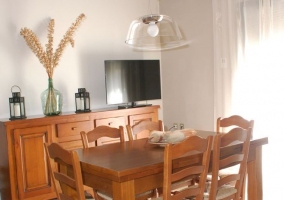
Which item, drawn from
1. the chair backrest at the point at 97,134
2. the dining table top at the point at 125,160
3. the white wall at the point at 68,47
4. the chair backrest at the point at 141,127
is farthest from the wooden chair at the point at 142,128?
the white wall at the point at 68,47

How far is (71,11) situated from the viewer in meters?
4.00

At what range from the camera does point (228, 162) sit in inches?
90.4

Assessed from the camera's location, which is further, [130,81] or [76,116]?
[130,81]

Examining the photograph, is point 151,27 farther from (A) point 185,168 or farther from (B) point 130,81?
(B) point 130,81

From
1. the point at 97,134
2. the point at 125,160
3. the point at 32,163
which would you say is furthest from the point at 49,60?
the point at 125,160

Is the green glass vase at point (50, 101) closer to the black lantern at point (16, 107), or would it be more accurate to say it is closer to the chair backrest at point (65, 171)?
the black lantern at point (16, 107)

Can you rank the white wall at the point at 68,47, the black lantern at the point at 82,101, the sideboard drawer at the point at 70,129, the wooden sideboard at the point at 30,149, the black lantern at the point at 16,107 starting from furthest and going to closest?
the black lantern at the point at 82,101, the white wall at the point at 68,47, the sideboard drawer at the point at 70,129, the black lantern at the point at 16,107, the wooden sideboard at the point at 30,149

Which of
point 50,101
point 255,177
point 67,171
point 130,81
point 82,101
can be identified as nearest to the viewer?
point 67,171

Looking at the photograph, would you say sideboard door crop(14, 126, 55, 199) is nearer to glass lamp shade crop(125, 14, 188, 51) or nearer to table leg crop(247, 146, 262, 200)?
glass lamp shade crop(125, 14, 188, 51)

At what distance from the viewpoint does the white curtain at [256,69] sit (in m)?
3.38

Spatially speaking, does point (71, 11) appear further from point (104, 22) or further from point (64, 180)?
point (64, 180)

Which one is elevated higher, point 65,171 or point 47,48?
point 47,48

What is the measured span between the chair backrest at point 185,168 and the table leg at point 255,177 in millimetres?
734

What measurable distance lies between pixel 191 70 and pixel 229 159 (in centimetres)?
229
